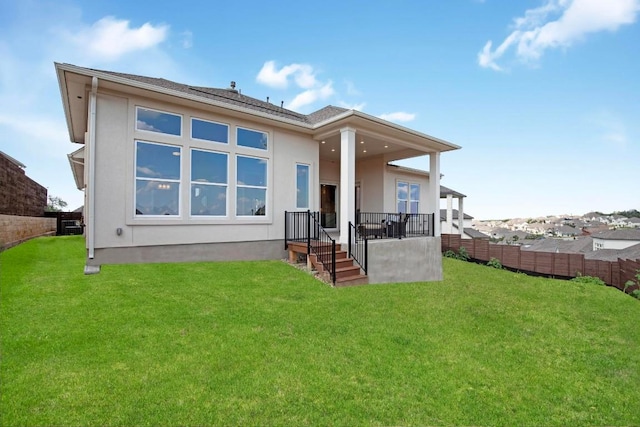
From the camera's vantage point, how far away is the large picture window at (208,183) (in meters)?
7.66

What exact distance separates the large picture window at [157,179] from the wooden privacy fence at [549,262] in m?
14.8

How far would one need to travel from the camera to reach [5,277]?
5918 mm

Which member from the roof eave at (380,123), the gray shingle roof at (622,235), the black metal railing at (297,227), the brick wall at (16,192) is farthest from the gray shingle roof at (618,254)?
the brick wall at (16,192)

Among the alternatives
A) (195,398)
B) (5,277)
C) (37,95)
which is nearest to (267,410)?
(195,398)

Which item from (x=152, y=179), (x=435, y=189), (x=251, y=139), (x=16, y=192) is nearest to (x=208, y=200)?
(x=152, y=179)

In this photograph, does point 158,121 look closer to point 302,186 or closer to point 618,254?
point 302,186

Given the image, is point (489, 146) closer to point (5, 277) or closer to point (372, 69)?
point (372, 69)

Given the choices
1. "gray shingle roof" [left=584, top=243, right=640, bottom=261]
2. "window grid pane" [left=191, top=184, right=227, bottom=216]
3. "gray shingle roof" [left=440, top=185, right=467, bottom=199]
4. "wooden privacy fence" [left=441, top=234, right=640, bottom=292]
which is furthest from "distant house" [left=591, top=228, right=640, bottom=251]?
"window grid pane" [left=191, top=184, right=227, bottom=216]

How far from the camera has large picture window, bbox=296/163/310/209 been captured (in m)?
9.53

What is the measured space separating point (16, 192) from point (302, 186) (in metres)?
12.2

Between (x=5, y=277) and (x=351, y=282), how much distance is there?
A: 708 centimetres

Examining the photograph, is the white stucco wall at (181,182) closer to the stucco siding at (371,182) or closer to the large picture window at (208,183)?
the large picture window at (208,183)

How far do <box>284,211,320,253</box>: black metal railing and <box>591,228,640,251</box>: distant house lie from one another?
25.7 m

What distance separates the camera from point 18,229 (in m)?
11.9
